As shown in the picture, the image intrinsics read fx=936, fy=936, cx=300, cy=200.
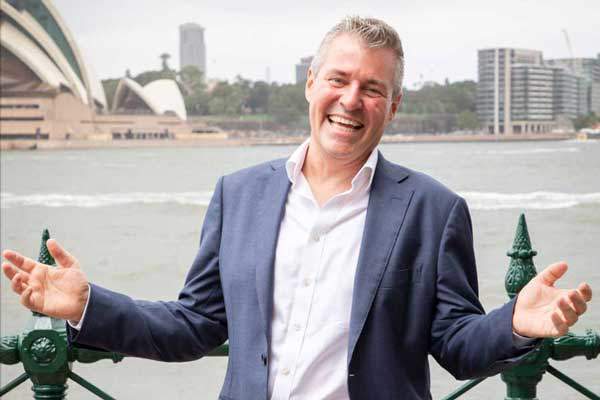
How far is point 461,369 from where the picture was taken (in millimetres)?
996

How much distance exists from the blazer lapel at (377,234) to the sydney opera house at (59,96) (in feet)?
94.5

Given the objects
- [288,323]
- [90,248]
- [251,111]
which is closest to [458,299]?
[288,323]

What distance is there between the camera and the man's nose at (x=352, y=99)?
99 centimetres

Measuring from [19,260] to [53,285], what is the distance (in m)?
0.06

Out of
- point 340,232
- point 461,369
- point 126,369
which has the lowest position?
point 126,369

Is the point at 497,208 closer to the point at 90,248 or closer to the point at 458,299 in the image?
the point at 90,248

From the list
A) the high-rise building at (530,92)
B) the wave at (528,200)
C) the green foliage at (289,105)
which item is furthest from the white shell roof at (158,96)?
the wave at (528,200)

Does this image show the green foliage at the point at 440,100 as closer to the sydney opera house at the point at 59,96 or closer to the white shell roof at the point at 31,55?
the sydney opera house at the point at 59,96

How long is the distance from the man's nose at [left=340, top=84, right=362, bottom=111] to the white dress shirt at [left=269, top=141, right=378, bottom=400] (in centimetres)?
7

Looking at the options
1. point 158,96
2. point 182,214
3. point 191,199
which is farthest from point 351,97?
point 158,96

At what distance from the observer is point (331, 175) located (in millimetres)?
1042

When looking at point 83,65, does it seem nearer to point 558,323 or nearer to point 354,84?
point 354,84

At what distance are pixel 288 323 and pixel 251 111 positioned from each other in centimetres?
3501

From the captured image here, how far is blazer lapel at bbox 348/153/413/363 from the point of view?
3.17 feet
